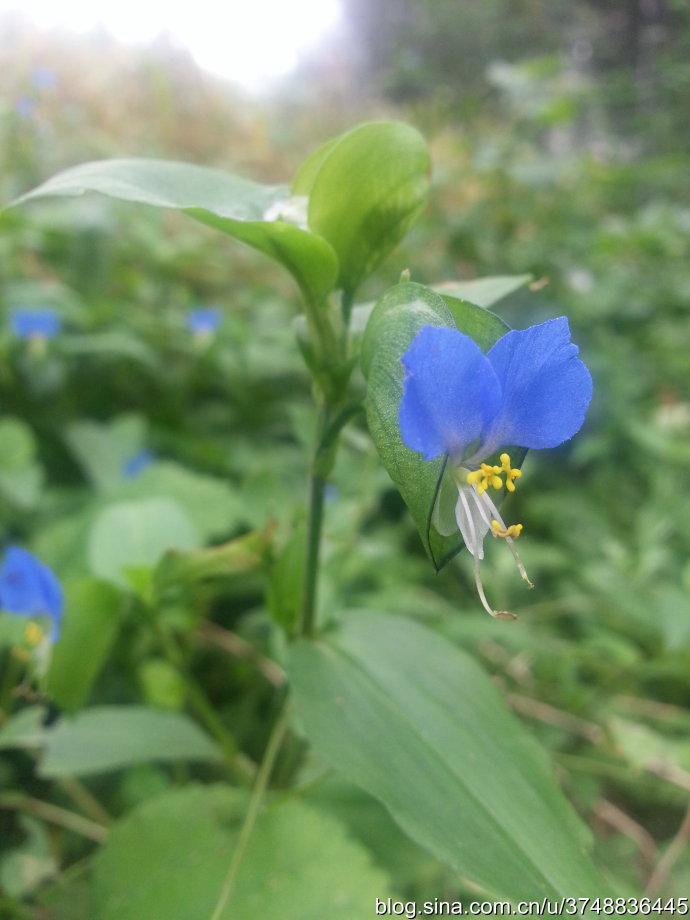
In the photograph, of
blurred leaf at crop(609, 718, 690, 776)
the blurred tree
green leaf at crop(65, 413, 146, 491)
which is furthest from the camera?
the blurred tree

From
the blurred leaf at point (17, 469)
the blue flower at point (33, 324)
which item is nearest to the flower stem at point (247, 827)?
the blurred leaf at point (17, 469)

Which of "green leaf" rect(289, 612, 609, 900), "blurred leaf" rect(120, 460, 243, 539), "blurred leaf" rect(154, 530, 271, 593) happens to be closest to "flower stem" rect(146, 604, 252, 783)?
"blurred leaf" rect(154, 530, 271, 593)

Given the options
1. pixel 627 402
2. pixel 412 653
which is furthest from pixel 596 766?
pixel 627 402

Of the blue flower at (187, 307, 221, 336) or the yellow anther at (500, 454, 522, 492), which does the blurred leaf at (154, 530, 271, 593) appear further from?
the blue flower at (187, 307, 221, 336)

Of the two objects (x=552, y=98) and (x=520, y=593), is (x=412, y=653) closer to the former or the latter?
(x=520, y=593)

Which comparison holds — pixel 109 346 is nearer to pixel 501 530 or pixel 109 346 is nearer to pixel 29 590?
pixel 29 590

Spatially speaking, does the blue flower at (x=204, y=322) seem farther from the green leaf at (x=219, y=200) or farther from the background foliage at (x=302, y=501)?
the green leaf at (x=219, y=200)

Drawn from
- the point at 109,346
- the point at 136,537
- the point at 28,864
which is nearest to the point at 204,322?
the point at 109,346
